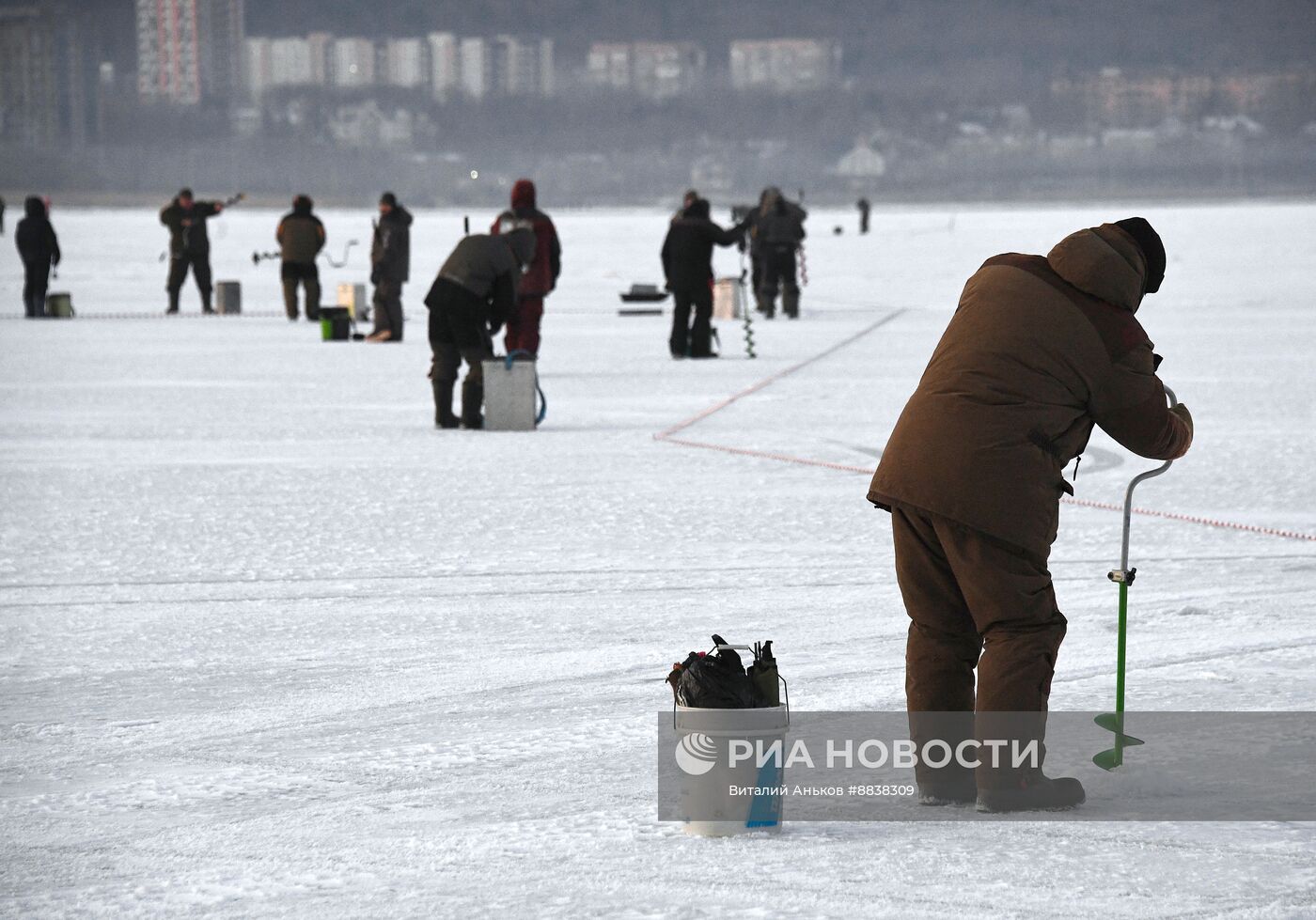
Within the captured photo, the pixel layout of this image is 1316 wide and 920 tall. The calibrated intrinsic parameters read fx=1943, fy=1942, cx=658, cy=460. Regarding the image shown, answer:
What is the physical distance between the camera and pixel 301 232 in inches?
944

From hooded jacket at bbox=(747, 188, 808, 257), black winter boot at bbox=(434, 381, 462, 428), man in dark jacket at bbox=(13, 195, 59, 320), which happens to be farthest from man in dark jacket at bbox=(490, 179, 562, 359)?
man in dark jacket at bbox=(13, 195, 59, 320)

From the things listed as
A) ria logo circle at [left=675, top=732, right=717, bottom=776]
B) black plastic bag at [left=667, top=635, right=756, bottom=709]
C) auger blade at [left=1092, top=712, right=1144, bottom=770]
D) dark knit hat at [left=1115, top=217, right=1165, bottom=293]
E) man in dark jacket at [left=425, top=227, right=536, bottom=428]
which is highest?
dark knit hat at [left=1115, top=217, right=1165, bottom=293]

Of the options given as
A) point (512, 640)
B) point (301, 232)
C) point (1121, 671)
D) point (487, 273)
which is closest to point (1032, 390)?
point (1121, 671)

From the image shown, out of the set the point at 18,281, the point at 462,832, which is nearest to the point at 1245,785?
the point at 462,832

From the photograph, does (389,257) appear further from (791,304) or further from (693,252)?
(791,304)

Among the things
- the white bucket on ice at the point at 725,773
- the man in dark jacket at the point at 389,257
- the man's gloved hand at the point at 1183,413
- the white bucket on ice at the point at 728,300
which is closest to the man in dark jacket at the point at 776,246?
the white bucket on ice at the point at 728,300

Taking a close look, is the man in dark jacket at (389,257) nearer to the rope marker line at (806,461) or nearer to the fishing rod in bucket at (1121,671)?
the rope marker line at (806,461)

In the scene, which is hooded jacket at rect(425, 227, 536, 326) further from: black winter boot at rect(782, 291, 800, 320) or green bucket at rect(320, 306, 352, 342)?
black winter boot at rect(782, 291, 800, 320)

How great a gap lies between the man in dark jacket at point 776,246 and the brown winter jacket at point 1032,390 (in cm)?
1991

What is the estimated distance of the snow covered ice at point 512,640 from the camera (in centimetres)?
419

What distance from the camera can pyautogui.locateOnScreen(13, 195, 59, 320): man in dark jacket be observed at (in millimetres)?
26016

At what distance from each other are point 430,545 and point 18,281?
31.7 metres

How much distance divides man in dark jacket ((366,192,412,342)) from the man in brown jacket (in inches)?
635

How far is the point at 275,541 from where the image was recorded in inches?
351
